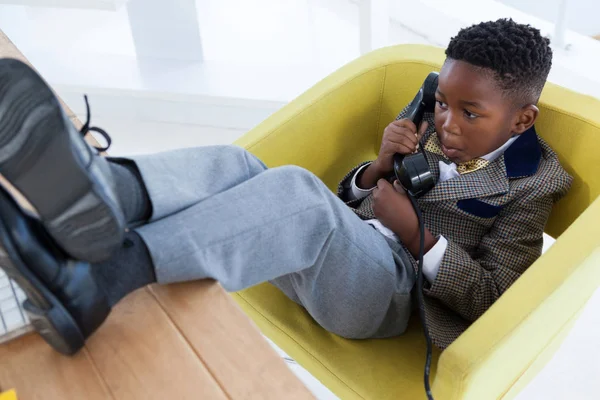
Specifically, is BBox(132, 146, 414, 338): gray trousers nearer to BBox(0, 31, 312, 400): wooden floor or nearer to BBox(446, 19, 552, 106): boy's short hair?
BBox(0, 31, 312, 400): wooden floor

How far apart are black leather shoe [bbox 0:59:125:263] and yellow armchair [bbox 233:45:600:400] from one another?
0.50 metres

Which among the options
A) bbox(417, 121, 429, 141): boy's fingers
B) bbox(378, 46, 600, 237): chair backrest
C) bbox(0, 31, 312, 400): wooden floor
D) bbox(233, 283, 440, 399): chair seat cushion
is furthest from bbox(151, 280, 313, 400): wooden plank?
bbox(378, 46, 600, 237): chair backrest

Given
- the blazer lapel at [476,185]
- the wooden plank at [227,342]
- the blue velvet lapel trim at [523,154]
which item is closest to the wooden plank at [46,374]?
the wooden plank at [227,342]

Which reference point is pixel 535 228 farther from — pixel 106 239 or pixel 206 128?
pixel 206 128

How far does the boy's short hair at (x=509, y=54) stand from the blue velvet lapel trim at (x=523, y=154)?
0.24 feet

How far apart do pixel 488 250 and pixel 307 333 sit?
364 mm

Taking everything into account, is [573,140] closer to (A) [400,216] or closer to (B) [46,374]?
(A) [400,216]

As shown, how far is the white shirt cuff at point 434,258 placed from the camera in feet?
3.74

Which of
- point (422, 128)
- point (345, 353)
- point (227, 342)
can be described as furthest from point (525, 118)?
point (227, 342)

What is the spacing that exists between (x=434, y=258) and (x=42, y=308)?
2.15 feet

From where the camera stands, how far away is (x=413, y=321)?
48.9 inches

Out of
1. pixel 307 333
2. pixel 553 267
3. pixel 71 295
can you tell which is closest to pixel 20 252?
pixel 71 295

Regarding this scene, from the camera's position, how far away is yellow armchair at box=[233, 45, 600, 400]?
0.93 meters

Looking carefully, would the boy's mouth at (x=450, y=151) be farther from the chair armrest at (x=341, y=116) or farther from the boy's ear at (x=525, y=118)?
the chair armrest at (x=341, y=116)
